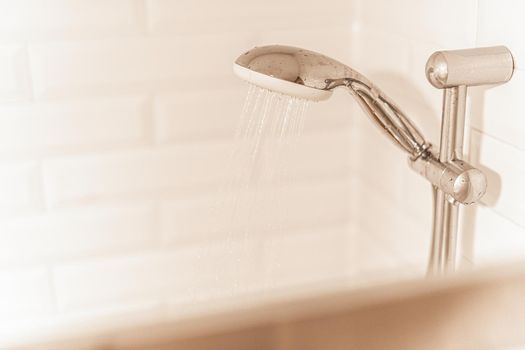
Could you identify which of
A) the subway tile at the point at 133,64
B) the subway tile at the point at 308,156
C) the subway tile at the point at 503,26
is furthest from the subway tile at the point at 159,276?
the subway tile at the point at 503,26

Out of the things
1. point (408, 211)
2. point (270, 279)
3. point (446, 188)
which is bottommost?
point (270, 279)

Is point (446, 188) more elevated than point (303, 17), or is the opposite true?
point (303, 17)

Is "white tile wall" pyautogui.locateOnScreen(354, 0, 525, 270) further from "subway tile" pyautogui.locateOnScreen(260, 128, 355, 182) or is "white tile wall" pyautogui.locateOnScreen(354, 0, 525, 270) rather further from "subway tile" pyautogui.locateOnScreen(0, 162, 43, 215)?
"subway tile" pyautogui.locateOnScreen(0, 162, 43, 215)

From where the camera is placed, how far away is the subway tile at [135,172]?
3.17ft

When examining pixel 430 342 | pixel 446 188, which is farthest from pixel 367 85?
pixel 430 342

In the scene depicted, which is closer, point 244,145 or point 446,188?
point 446,188

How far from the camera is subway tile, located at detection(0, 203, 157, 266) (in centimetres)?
97

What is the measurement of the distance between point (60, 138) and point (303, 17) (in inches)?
13.1

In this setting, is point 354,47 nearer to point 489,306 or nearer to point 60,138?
point 60,138

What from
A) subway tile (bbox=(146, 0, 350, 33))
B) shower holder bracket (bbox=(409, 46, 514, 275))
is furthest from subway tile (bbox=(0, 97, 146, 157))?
shower holder bracket (bbox=(409, 46, 514, 275))

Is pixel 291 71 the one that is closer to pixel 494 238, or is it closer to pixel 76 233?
pixel 494 238

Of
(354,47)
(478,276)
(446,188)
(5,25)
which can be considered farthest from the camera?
(354,47)

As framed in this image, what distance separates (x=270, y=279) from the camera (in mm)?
1064

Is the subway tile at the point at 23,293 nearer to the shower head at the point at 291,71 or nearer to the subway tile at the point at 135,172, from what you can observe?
the subway tile at the point at 135,172
